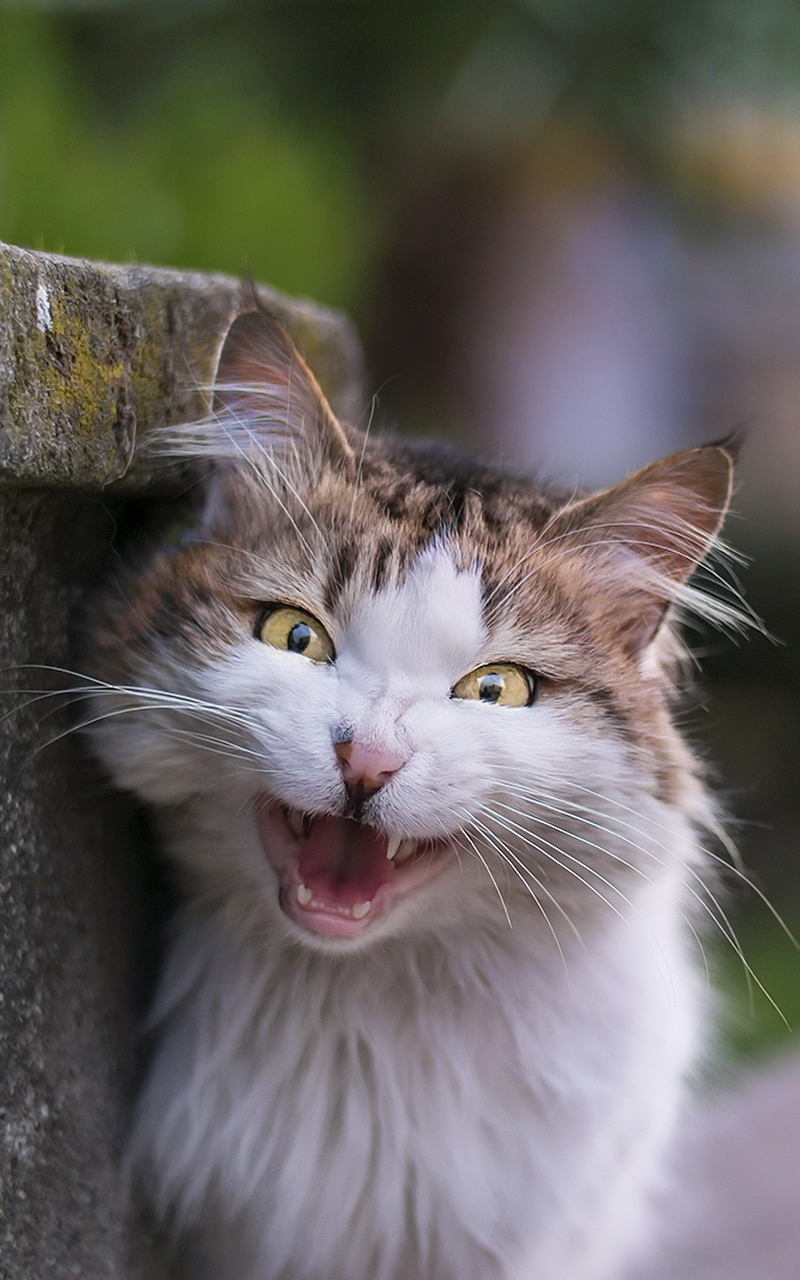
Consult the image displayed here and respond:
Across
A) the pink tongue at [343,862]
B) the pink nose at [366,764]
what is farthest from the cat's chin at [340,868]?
the pink nose at [366,764]

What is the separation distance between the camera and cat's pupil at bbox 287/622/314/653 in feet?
3.94

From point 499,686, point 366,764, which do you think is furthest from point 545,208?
point 366,764

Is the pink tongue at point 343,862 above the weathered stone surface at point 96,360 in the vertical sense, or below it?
below

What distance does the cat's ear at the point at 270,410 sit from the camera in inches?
50.3

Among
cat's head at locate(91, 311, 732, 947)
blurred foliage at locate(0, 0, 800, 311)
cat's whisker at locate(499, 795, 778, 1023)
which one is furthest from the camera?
blurred foliage at locate(0, 0, 800, 311)

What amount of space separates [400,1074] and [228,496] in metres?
0.63

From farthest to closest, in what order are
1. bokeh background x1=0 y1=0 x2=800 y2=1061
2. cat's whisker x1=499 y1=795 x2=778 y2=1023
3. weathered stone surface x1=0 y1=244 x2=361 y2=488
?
bokeh background x1=0 y1=0 x2=800 y2=1061 → cat's whisker x1=499 y1=795 x2=778 y2=1023 → weathered stone surface x1=0 y1=244 x2=361 y2=488

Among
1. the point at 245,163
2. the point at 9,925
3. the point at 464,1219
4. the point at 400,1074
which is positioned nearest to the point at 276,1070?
the point at 400,1074

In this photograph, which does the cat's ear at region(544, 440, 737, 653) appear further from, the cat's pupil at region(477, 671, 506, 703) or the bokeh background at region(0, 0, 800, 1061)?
the bokeh background at region(0, 0, 800, 1061)

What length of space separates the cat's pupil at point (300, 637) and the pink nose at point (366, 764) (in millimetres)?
159

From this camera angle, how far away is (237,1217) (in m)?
1.37

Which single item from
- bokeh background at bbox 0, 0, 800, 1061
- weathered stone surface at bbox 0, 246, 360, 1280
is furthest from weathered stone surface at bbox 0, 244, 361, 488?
bokeh background at bbox 0, 0, 800, 1061

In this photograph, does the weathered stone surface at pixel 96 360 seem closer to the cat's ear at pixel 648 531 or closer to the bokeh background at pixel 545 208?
the cat's ear at pixel 648 531

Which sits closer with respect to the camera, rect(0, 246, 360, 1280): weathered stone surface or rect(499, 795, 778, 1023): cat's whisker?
rect(0, 246, 360, 1280): weathered stone surface
